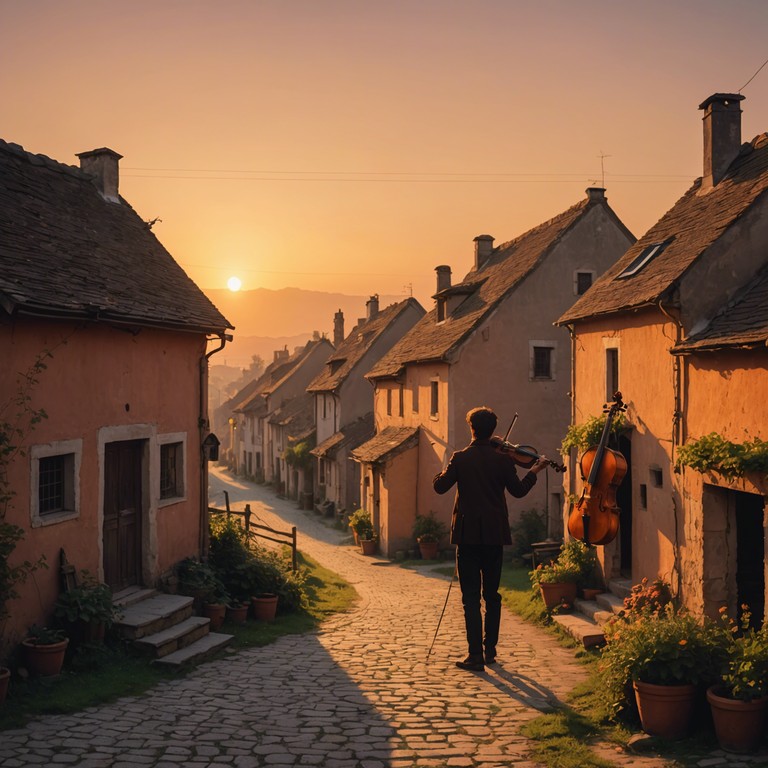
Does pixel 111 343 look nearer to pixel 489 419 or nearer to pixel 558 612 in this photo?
pixel 489 419

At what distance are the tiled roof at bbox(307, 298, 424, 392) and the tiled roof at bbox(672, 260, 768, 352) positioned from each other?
25564 mm

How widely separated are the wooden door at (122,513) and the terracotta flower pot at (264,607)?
1980 mm

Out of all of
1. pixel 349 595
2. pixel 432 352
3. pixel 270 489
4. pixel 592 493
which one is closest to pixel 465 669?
pixel 592 493

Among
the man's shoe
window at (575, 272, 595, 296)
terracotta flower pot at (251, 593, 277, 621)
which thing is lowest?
terracotta flower pot at (251, 593, 277, 621)

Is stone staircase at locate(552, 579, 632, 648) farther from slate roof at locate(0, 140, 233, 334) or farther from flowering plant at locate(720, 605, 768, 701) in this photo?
slate roof at locate(0, 140, 233, 334)

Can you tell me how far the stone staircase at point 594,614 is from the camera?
1082 centimetres

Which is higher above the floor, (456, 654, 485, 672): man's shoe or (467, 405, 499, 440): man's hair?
(467, 405, 499, 440): man's hair

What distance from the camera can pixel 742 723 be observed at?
6301mm

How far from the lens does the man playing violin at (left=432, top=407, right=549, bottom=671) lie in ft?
28.4

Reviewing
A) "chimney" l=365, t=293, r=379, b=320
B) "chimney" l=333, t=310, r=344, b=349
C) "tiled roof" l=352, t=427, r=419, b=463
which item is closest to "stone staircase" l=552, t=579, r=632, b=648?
"tiled roof" l=352, t=427, r=419, b=463

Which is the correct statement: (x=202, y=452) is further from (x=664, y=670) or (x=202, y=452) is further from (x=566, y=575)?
(x=664, y=670)

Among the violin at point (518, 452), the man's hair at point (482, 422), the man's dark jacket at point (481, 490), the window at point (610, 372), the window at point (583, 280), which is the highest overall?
the window at point (583, 280)

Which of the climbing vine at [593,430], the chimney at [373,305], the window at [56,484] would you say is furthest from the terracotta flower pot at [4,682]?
the chimney at [373,305]

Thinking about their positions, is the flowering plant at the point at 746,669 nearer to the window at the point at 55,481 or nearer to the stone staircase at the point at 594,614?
the stone staircase at the point at 594,614
